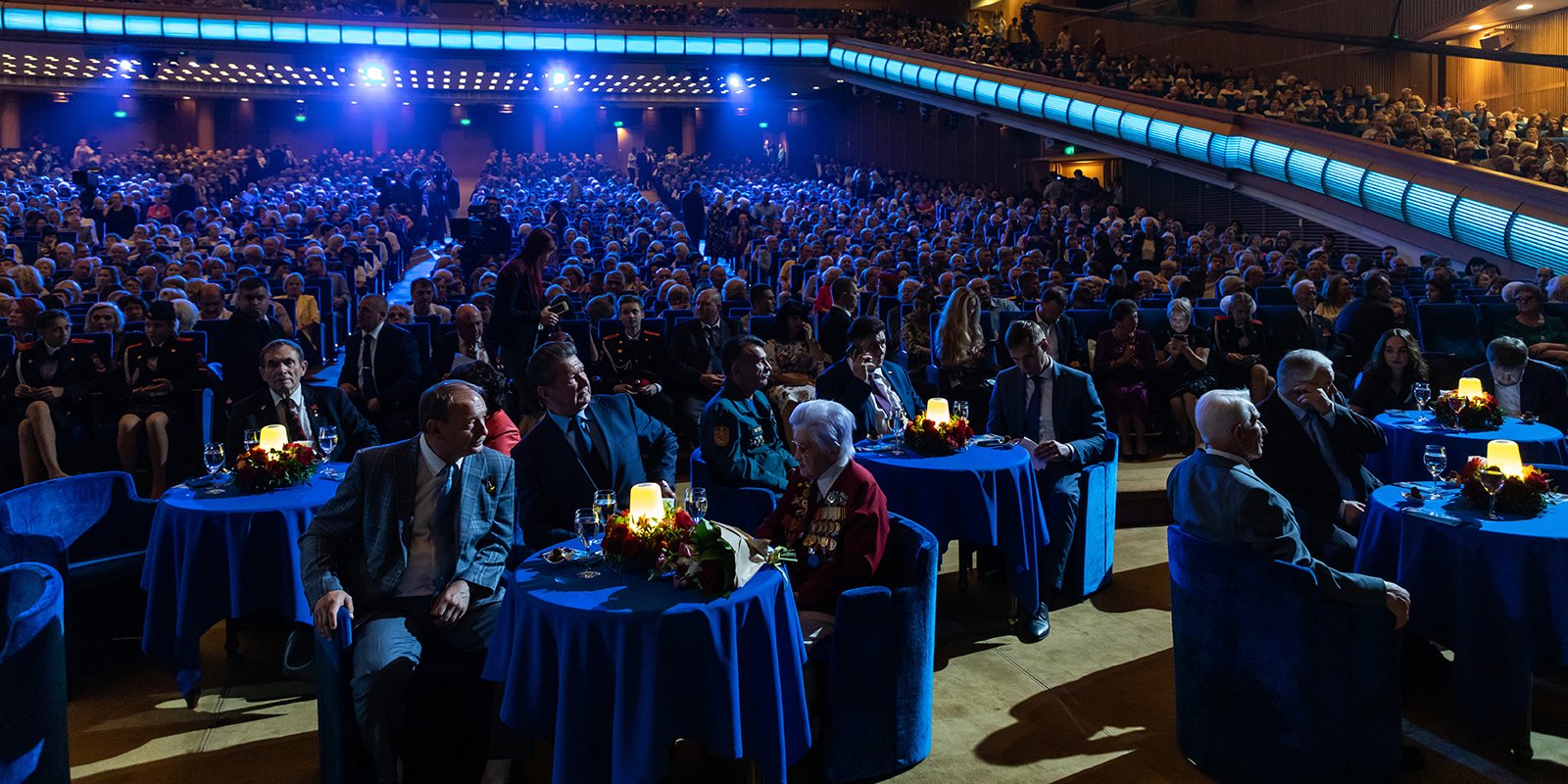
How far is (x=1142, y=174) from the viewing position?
21.7m

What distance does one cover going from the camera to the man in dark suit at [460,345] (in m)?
6.65

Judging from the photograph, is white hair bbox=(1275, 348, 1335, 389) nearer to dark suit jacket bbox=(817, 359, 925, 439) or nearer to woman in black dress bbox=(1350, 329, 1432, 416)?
dark suit jacket bbox=(817, 359, 925, 439)

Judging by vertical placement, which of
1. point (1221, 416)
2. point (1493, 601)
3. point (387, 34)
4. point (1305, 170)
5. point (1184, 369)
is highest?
point (387, 34)

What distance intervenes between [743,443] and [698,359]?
2869mm

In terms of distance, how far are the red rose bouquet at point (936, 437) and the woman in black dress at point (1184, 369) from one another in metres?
3.33

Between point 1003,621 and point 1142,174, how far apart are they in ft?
61.4

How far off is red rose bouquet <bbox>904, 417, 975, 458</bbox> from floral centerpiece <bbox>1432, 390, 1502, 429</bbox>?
2.36 m

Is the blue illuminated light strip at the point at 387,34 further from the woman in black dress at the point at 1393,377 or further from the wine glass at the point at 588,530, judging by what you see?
the wine glass at the point at 588,530

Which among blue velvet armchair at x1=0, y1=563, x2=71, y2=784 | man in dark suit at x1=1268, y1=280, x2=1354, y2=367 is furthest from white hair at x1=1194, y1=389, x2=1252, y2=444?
man in dark suit at x1=1268, y1=280, x2=1354, y2=367

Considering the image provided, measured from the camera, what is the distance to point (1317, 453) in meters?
4.17

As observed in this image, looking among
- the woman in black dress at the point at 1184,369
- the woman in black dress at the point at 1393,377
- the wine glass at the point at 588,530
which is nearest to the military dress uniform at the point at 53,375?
the wine glass at the point at 588,530

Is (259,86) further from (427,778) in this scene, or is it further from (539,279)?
(427,778)

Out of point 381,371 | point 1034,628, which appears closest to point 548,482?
point 1034,628

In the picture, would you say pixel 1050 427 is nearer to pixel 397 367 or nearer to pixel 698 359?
pixel 698 359
